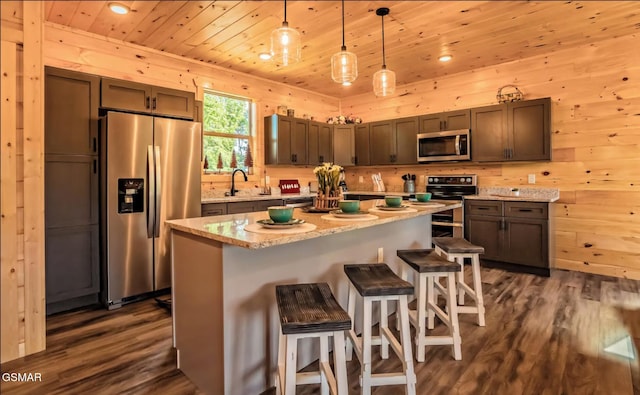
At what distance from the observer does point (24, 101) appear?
204 centimetres

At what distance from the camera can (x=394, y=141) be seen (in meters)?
5.35

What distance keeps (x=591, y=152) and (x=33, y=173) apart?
17.1 feet

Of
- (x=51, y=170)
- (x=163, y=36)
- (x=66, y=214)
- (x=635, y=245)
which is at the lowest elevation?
(x=635, y=245)

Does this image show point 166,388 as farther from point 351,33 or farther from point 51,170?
point 351,33

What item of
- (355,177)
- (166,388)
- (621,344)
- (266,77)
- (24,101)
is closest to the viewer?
(166,388)

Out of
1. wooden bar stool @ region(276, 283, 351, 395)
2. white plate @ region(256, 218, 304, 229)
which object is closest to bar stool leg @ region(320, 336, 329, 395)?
wooden bar stool @ region(276, 283, 351, 395)

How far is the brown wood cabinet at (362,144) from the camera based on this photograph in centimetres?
570

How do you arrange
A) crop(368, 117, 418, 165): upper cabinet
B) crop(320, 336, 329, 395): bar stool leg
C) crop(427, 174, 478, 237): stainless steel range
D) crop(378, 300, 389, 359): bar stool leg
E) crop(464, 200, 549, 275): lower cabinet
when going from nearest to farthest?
crop(320, 336, 329, 395): bar stool leg < crop(378, 300, 389, 359): bar stool leg < crop(464, 200, 549, 275): lower cabinet < crop(427, 174, 478, 237): stainless steel range < crop(368, 117, 418, 165): upper cabinet

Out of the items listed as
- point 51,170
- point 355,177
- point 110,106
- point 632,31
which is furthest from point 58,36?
point 632,31

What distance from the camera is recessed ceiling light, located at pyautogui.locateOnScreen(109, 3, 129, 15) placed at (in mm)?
2873

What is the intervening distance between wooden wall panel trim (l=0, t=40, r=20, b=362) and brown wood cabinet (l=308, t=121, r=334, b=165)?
3.77 metres

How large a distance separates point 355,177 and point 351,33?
3.11 meters

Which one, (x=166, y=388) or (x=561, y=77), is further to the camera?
(x=561, y=77)

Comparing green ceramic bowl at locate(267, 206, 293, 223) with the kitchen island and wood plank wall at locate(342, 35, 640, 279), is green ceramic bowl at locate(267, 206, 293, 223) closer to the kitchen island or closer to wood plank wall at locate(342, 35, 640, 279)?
the kitchen island
